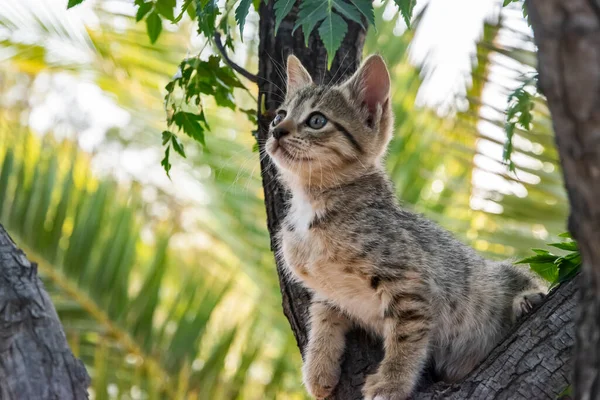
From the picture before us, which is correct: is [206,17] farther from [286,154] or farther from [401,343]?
[401,343]

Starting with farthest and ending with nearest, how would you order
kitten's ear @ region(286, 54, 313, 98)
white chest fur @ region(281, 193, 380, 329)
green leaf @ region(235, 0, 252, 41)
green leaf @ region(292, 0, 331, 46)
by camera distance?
kitten's ear @ region(286, 54, 313, 98) < white chest fur @ region(281, 193, 380, 329) < green leaf @ region(235, 0, 252, 41) < green leaf @ region(292, 0, 331, 46)

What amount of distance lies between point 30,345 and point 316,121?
1.79 metres

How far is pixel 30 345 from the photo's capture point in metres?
2.40

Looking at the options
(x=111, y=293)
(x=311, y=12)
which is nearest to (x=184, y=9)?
(x=311, y=12)

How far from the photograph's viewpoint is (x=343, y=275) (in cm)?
332

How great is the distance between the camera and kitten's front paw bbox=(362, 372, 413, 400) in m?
2.90

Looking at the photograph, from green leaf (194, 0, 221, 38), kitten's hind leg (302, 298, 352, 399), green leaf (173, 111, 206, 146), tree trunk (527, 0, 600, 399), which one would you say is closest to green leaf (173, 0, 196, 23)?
green leaf (194, 0, 221, 38)

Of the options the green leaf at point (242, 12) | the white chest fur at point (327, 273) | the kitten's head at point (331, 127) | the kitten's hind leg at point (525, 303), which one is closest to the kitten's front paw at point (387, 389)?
the white chest fur at point (327, 273)

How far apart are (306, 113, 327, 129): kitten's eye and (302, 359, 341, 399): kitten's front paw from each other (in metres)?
1.12

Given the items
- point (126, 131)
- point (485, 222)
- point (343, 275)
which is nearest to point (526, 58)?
point (485, 222)

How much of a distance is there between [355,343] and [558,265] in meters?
0.94

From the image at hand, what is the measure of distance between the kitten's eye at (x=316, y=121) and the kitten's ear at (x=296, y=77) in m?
0.16

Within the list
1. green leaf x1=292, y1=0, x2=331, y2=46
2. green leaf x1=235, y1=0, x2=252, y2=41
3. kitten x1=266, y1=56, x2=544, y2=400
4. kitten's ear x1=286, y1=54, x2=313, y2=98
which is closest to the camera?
green leaf x1=292, y1=0, x2=331, y2=46

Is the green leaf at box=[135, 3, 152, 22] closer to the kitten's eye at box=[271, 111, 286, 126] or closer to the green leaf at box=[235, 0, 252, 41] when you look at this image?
the kitten's eye at box=[271, 111, 286, 126]
